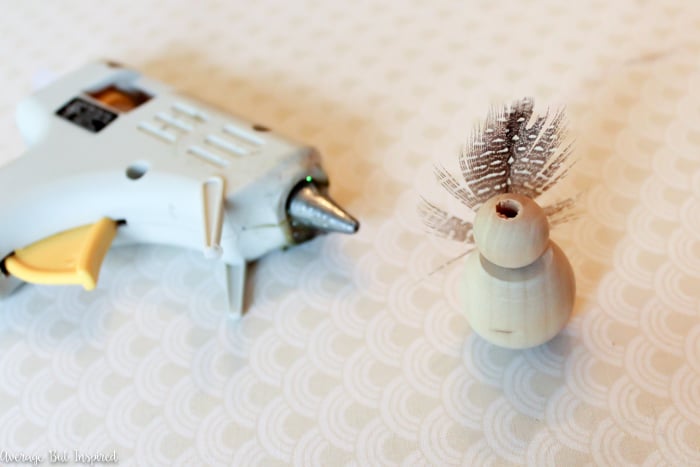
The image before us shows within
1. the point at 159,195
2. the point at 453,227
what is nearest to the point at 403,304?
the point at 453,227

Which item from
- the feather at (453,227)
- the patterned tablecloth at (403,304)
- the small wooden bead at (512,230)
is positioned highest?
the small wooden bead at (512,230)

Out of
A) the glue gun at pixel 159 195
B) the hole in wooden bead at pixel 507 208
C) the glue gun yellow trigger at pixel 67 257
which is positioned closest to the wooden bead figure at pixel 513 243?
the hole in wooden bead at pixel 507 208

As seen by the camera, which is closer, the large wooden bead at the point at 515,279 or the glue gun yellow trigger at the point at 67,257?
the large wooden bead at the point at 515,279

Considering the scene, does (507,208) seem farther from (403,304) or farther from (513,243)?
(403,304)

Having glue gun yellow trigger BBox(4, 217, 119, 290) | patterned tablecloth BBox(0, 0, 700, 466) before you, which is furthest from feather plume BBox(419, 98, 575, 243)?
glue gun yellow trigger BBox(4, 217, 119, 290)

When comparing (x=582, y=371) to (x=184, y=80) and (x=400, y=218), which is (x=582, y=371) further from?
(x=184, y=80)

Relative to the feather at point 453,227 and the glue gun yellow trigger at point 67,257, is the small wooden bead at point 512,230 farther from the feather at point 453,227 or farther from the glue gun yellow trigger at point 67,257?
the glue gun yellow trigger at point 67,257
